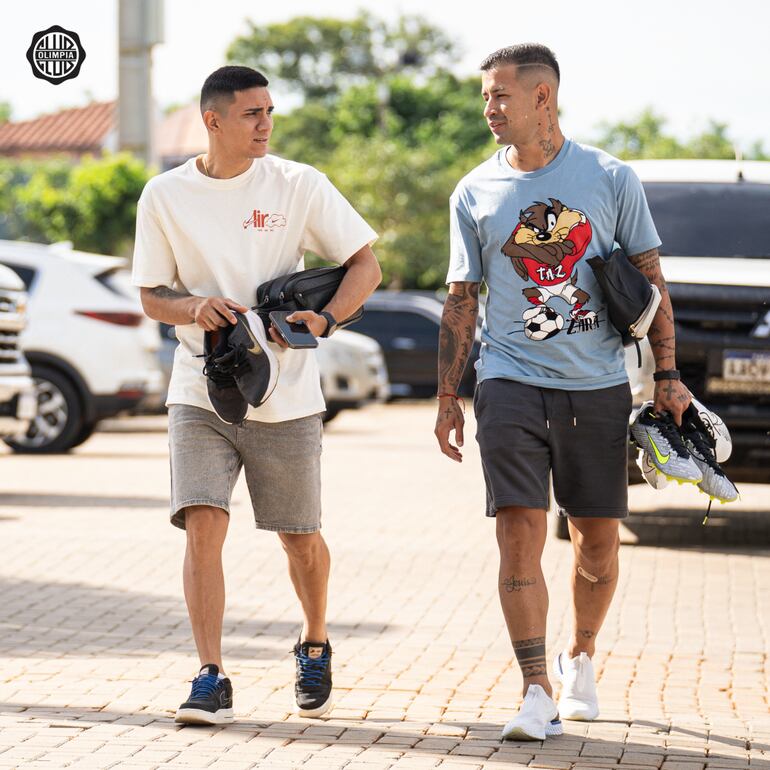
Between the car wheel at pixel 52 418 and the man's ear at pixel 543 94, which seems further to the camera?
the car wheel at pixel 52 418

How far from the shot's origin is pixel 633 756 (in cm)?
502

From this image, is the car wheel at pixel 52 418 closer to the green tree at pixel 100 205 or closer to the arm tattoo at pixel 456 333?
the arm tattoo at pixel 456 333

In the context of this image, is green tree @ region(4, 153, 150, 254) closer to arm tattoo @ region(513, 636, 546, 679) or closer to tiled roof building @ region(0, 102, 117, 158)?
arm tattoo @ region(513, 636, 546, 679)

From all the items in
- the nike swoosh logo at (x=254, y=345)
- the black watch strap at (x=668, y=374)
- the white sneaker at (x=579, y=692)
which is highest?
the nike swoosh logo at (x=254, y=345)

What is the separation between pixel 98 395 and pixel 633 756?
11928 millimetres

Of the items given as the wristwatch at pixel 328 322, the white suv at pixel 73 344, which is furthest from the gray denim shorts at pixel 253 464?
the white suv at pixel 73 344

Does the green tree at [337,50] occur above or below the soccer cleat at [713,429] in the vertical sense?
above

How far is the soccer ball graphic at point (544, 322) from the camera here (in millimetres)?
5410

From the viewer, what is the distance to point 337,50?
82.6 meters

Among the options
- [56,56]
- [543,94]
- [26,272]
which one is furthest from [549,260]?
[26,272]

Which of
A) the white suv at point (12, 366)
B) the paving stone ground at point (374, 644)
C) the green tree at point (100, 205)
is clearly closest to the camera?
the paving stone ground at point (374, 644)

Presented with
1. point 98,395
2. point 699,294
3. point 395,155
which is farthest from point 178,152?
point 699,294

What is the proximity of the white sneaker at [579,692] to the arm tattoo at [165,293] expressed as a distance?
1.72m

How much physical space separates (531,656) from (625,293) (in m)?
1.13
